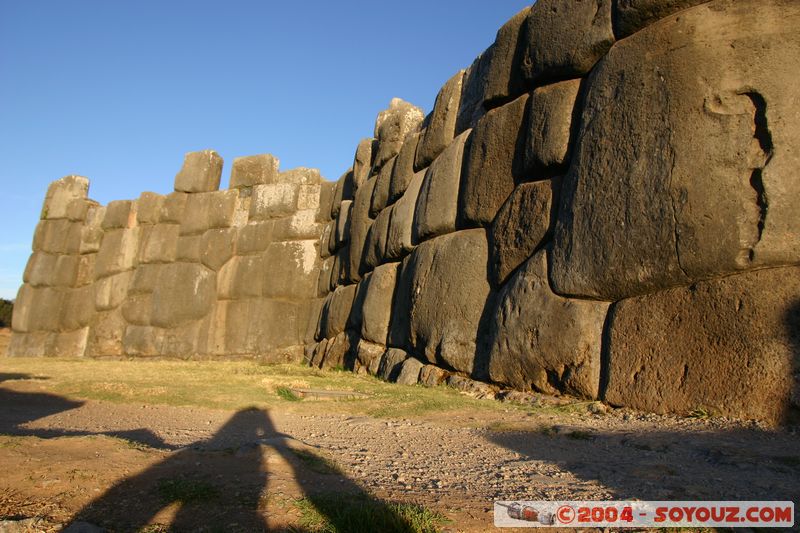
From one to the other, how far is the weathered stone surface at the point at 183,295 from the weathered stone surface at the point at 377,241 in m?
4.89

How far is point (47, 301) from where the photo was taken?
52.9 ft

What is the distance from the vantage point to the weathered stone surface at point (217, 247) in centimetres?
1459

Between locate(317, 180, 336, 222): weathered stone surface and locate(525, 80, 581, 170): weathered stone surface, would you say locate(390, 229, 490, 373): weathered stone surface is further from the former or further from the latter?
locate(317, 180, 336, 222): weathered stone surface

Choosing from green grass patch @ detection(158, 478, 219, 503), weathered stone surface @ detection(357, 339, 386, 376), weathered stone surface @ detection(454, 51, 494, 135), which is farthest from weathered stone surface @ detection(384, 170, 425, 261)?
green grass patch @ detection(158, 478, 219, 503)

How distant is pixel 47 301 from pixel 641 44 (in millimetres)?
15657

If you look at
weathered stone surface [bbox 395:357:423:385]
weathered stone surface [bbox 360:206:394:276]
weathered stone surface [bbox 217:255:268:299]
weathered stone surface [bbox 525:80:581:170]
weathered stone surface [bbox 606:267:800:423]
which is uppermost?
weathered stone surface [bbox 525:80:581:170]

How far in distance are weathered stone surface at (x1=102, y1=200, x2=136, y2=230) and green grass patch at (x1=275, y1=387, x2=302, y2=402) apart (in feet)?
34.3

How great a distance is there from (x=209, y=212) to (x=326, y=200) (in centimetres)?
293

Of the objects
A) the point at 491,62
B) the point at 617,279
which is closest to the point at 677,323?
the point at 617,279

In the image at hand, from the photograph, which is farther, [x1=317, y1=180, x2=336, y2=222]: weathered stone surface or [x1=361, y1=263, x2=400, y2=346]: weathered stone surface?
[x1=317, y1=180, x2=336, y2=222]: weathered stone surface

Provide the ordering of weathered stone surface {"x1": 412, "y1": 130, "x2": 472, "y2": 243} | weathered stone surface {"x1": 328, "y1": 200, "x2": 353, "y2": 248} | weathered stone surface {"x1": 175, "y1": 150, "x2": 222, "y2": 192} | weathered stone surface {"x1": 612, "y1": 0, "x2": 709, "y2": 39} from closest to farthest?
weathered stone surface {"x1": 612, "y1": 0, "x2": 709, "y2": 39}
weathered stone surface {"x1": 412, "y1": 130, "x2": 472, "y2": 243}
weathered stone surface {"x1": 328, "y1": 200, "x2": 353, "y2": 248}
weathered stone surface {"x1": 175, "y1": 150, "x2": 222, "y2": 192}

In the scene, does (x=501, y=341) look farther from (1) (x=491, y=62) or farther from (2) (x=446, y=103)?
(2) (x=446, y=103)

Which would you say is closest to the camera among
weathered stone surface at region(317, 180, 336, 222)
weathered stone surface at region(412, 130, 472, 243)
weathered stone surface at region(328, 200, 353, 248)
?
weathered stone surface at region(412, 130, 472, 243)

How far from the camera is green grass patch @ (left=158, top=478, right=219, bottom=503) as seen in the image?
2.62 m
